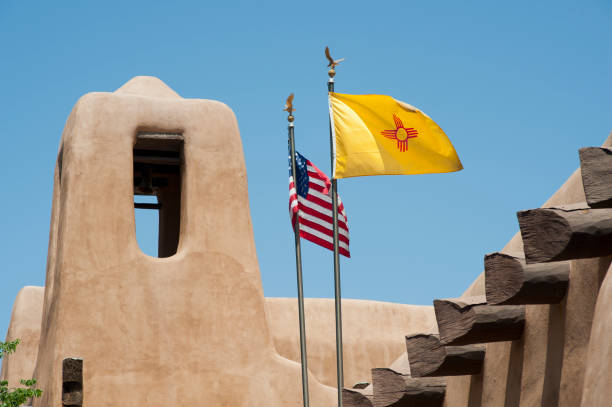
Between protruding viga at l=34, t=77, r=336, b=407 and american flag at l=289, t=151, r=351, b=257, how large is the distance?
3473 mm

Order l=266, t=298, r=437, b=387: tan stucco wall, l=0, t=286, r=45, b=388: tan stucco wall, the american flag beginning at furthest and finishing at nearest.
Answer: l=266, t=298, r=437, b=387: tan stucco wall < l=0, t=286, r=45, b=388: tan stucco wall < the american flag

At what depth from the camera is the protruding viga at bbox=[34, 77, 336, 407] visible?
13.0 m

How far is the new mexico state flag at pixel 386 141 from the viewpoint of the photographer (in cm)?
905

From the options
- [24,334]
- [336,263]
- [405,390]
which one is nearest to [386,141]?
[336,263]

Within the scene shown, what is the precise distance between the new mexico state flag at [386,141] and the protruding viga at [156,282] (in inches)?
199

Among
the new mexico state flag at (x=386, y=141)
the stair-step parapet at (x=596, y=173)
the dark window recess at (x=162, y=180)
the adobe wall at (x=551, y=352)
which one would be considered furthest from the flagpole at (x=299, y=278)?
the stair-step parapet at (x=596, y=173)

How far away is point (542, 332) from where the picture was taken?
680cm

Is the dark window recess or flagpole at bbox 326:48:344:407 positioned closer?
flagpole at bbox 326:48:344:407

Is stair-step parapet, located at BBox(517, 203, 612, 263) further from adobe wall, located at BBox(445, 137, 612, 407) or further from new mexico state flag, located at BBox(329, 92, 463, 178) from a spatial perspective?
new mexico state flag, located at BBox(329, 92, 463, 178)

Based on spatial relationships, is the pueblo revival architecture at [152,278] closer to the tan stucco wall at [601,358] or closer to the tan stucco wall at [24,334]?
the tan stucco wall at [24,334]

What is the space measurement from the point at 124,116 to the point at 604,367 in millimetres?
10400

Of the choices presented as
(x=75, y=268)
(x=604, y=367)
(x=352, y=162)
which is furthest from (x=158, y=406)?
(x=604, y=367)

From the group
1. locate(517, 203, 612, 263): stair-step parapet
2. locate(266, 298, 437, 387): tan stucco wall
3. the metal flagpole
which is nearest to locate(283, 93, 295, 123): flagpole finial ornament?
the metal flagpole

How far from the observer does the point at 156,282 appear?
13469mm
